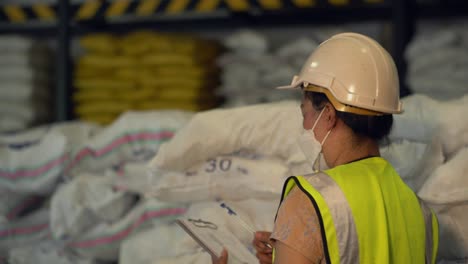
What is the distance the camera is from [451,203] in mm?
1478

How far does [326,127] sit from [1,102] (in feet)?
6.34

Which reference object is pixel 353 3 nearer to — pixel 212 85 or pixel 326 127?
pixel 212 85

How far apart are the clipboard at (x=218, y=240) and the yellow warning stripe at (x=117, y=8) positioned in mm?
1352

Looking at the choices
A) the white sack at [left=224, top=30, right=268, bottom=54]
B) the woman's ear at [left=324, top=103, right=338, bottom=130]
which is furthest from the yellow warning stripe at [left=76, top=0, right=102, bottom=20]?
the woman's ear at [left=324, top=103, right=338, bottom=130]

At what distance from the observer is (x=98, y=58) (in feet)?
8.75

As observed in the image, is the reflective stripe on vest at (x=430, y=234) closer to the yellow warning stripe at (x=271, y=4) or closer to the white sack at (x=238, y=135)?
the white sack at (x=238, y=135)

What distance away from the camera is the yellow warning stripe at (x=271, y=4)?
96.6 inches

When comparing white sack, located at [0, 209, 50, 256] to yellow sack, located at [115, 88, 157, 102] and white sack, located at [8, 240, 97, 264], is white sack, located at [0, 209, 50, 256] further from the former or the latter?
yellow sack, located at [115, 88, 157, 102]

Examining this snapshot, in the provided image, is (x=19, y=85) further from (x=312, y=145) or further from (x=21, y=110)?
(x=312, y=145)

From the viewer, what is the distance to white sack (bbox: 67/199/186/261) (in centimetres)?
206

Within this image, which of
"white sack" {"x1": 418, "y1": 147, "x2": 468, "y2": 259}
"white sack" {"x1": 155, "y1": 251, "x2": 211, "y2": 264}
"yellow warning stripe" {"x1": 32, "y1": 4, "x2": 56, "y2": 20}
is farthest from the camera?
"yellow warning stripe" {"x1": 32, "y1": 4, "x2": 56, "y2": 20}

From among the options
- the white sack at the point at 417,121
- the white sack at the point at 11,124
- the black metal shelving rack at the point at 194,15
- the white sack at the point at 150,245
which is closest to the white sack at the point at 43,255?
the white sack at the point at 150,245

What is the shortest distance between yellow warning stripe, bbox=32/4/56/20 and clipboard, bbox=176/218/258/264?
163 centimetres

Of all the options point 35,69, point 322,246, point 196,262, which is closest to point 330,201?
point 322,246
